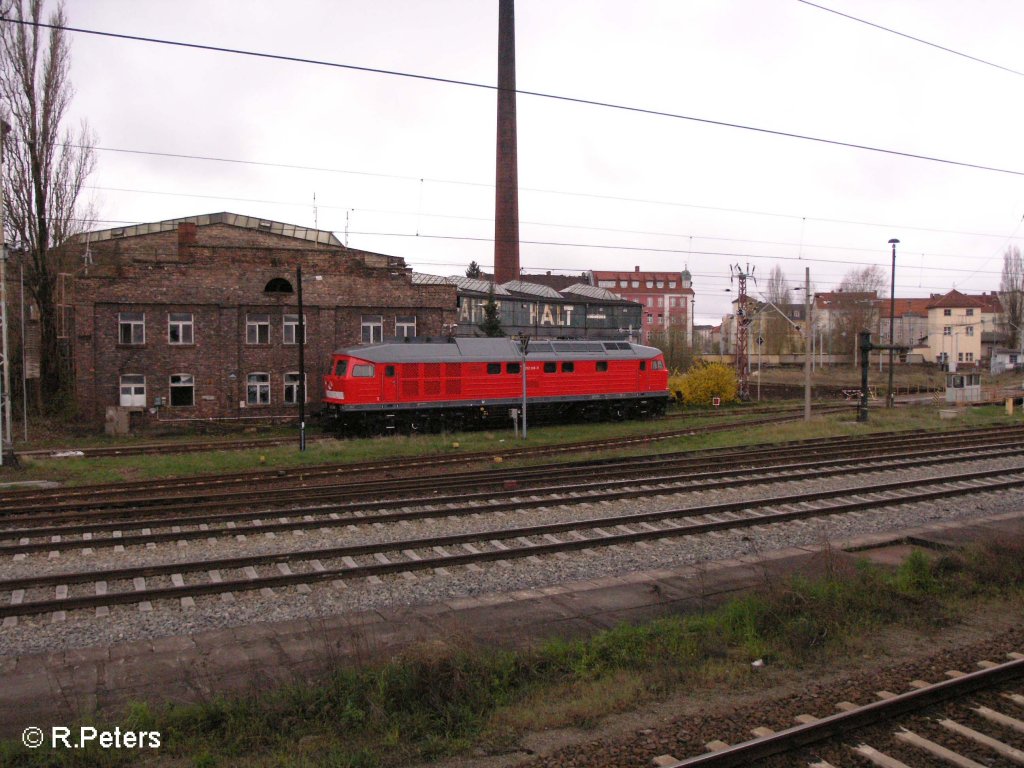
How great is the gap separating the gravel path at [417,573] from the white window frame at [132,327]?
21.0 m

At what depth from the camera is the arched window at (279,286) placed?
32.0m

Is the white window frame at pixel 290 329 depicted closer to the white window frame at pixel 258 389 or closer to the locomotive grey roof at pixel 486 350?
the white window frame at pixel 258 389

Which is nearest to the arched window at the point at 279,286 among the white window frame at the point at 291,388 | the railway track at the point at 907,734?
the white window frame at the point at 291,388

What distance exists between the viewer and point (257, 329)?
31.5 metres

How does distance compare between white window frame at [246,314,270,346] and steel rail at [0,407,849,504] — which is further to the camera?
white window frame at [246,314,270,346]

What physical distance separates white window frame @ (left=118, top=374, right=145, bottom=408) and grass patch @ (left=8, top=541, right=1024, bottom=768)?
87.2ft

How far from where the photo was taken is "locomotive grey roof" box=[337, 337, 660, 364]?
26250 mm

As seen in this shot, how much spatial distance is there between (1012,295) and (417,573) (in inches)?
3483

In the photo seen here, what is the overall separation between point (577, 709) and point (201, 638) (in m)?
4.17

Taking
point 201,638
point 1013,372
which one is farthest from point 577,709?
point 1013,372

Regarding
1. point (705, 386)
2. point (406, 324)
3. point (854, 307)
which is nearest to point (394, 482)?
point (406, 324)

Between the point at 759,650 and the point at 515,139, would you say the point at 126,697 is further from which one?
the point at 515,139

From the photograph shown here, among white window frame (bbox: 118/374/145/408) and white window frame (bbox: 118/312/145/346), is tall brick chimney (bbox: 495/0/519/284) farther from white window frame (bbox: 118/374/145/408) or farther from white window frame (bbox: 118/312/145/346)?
white window frame (bbox: 118/374/145/408)

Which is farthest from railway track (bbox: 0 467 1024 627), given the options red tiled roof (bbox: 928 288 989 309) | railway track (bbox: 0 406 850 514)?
red tiled roof (bbox: 928 288 989 309)
